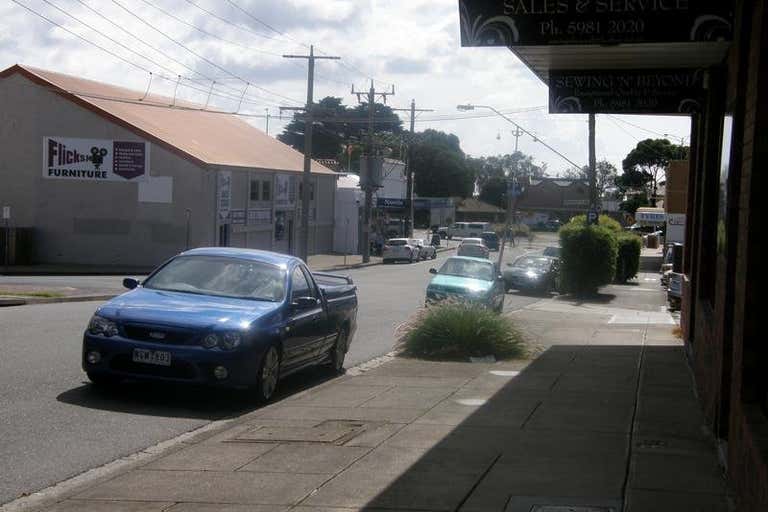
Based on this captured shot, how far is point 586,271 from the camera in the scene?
37938mm

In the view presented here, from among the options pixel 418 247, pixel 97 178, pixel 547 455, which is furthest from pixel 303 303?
pixel 418 247

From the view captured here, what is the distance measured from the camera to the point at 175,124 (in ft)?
170

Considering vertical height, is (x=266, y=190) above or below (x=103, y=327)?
above

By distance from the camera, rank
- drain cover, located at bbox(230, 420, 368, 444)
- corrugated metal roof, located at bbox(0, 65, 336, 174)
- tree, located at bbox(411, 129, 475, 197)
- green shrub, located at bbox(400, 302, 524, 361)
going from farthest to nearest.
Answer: tree, located at bbox(411, 129, 475, 197), corrugated metal roof, located at bbox(0, 65, 336, 174), green shrub, located at bbox(400, 302, 524, 361), drain cover, located at bbox(230, 420, 368, 444)

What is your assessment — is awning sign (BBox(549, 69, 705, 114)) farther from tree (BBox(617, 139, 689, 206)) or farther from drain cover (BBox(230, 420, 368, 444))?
tree (BBox(617, 139, 689, 206))

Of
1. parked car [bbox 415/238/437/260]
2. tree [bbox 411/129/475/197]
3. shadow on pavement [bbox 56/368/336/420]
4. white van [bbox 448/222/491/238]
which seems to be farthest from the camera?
tree [bbox 411/129/475/197]

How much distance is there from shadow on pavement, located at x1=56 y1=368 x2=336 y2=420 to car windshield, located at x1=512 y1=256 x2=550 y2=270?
1085 inches

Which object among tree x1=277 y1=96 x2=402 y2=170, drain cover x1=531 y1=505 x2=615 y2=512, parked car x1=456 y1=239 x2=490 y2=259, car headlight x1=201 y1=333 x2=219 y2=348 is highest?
tree x1=277 y1=96 x2=402 y2=170

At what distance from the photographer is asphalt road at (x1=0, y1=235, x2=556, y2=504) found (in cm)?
805

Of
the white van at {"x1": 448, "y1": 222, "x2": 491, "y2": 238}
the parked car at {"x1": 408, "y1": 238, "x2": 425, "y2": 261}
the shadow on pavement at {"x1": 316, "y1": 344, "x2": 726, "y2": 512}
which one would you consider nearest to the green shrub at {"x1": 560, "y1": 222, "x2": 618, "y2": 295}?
the shadow on pavement at {"x1": 316, "y1": 344, "x2": 726, "y2": 512}

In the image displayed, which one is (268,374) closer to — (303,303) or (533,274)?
(303,303)

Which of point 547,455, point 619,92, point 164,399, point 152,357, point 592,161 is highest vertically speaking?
point 592,161

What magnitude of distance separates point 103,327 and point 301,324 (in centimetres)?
226

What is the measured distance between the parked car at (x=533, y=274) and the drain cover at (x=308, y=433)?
1118 inches
